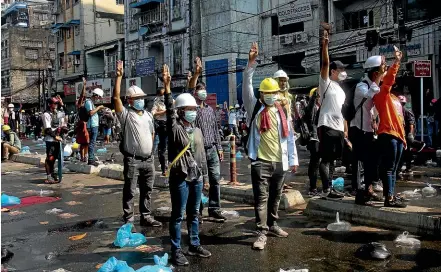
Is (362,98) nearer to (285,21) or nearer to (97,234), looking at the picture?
(97,234)

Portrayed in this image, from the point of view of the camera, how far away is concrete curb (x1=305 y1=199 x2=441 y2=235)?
17.9 ft

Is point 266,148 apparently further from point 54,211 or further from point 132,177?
point 54,211

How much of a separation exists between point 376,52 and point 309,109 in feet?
53.9

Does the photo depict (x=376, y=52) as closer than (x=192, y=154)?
No

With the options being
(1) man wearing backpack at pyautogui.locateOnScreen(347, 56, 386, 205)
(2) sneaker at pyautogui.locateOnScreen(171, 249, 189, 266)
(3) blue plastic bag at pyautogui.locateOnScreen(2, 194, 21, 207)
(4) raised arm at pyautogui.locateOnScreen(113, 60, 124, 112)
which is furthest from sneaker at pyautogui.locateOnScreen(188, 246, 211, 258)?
(3) blue plastic bag at pyautogui.locateOnScreen(2, 194, 21, 207)

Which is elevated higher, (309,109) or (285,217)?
(309,109)

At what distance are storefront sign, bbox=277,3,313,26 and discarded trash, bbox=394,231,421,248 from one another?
23676 mm

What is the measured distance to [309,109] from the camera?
303 inches

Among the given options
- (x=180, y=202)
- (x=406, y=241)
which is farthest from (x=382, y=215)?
(x=180, y=202)

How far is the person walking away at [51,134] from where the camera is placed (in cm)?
1014

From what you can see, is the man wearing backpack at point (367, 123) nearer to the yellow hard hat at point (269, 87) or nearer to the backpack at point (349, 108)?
the backpack at point (349, 108)

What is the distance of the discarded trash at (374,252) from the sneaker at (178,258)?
1.77 meters

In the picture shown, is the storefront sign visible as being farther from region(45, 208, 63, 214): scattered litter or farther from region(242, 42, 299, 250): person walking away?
region(242, 42, 299, 250): person walking away

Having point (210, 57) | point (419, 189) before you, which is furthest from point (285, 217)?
point (210, 57)
